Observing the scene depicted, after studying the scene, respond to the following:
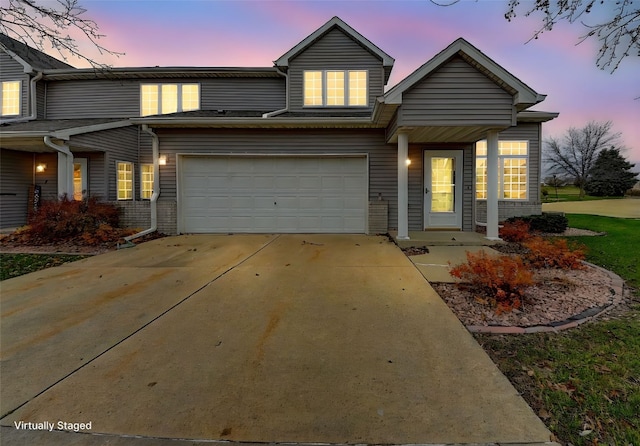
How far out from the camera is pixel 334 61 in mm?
11289

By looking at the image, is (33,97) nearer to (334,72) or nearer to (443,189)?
(334,72)

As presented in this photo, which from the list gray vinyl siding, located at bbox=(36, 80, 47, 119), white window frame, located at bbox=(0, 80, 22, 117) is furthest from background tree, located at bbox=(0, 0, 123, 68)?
white window frame, located at bbox=(0, 80, 22, 117)

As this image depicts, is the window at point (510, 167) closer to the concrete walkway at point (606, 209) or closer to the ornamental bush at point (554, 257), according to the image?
the ornamental bush at point (554, 257)

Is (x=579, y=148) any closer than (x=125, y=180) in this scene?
No

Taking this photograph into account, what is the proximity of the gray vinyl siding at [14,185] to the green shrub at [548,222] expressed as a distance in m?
17.2

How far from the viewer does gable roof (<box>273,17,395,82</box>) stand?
1101 cm

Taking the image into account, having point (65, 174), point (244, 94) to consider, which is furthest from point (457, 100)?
point (65, 174)

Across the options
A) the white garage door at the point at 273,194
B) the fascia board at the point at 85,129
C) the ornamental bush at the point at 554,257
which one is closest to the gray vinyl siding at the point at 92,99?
the fascia board at the point at 85,129

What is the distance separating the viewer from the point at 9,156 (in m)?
11.1

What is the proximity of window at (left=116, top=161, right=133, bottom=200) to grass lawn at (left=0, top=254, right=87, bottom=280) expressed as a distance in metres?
5.45

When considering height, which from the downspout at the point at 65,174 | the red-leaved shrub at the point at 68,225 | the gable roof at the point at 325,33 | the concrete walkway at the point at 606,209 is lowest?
the red-leaved shrub at the point at 68,225

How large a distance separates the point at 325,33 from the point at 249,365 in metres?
11.6

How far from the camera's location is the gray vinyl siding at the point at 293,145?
32.0ft

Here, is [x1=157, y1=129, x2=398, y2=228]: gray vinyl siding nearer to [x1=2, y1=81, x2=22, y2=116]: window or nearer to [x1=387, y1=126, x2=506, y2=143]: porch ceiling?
[x1=387, y1=126, x2=506, y2=143]: porch ceiling
